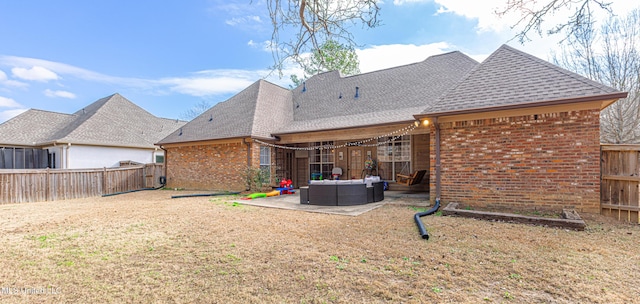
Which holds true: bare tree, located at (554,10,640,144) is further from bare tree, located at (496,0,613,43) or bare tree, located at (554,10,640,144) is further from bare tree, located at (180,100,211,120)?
bare tree, located at (180,100,211,120)

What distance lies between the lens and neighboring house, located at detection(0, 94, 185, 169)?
1473 centimetres

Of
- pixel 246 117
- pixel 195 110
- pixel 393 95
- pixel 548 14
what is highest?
pixel 195 110

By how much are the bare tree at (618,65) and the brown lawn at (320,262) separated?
10.7m

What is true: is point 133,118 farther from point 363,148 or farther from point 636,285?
point 636,285

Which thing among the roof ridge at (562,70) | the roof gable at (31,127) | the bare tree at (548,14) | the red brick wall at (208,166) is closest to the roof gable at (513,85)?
the roof ridge at (562,70)

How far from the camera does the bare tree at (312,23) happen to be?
14.9ft

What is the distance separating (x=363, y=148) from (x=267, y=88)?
6.47 m

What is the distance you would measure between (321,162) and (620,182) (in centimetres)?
963

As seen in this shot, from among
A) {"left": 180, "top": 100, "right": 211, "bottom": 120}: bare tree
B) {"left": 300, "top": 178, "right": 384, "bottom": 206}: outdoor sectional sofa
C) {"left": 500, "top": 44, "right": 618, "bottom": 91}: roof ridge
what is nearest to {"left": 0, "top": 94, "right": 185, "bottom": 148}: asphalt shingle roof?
{"left": 300, "top": 178, "right": 384, "bottom": 206}: outdoor sectional sofa

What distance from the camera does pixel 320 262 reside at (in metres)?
3.52

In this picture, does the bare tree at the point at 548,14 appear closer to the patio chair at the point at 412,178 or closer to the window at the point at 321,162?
the patio chair at the point at 412,178

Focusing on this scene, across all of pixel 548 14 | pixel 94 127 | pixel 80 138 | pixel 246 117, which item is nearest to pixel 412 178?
pixel 548 14

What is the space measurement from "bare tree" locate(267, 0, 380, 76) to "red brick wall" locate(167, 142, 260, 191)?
7.12 metres

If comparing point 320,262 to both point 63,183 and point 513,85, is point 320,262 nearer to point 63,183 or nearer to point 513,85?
point 513,85
